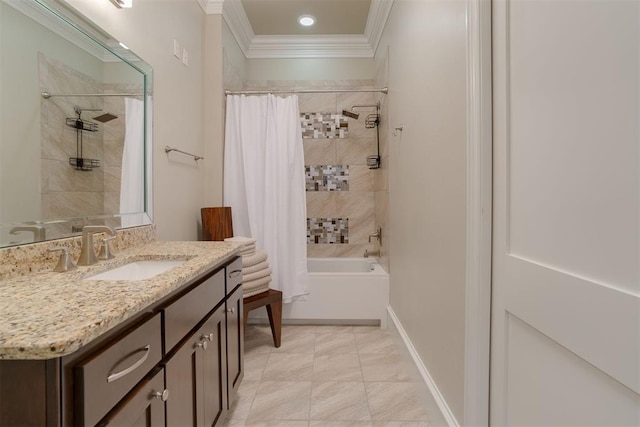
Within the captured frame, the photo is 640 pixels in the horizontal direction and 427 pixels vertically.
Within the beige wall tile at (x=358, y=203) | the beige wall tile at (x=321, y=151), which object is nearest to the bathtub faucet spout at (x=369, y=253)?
the beige wall tile at (x=358, y=203)

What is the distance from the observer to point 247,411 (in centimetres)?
166

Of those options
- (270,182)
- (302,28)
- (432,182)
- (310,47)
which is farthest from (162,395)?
(310,47)

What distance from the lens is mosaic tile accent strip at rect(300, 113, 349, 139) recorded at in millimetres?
3447

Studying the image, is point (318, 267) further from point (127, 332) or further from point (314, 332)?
point (127, 332)

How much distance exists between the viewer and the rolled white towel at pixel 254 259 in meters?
2.21

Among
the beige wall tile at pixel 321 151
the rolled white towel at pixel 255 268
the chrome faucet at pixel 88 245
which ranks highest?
the beige wall tile at pixel 321 151

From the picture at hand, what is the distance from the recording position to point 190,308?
42.4 inches

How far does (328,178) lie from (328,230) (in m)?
0.57

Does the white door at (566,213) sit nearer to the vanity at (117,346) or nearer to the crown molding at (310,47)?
the vanity at (117,346)

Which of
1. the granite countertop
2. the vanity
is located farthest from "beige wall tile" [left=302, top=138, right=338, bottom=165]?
the granite countertop

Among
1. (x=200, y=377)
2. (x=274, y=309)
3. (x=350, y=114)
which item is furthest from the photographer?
(x=350, y=114)

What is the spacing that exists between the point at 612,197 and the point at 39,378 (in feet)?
3.59

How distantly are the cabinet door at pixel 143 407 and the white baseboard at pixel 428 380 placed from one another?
1.10 metres

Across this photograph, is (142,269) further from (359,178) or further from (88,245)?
(359,178)
